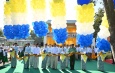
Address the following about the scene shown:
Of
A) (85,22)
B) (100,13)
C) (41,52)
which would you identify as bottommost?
(41,52)

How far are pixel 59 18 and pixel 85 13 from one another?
1.13 m

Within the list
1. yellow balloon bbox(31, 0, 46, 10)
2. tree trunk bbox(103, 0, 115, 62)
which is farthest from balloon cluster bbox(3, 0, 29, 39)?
tree trunk bbox(103, 0, 115, 62)

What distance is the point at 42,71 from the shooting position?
11352 millimetres

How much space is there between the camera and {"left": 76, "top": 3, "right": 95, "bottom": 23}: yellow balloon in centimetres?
930

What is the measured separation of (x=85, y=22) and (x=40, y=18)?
6.40 feet

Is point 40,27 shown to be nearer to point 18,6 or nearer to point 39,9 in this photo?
point 39,9

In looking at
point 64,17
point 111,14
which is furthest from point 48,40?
point 111,14

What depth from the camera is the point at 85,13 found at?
9375 millimetres

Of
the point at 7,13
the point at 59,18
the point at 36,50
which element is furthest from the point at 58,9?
the point at 36,50

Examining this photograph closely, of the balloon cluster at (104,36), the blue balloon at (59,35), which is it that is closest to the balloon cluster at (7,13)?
the blue balloon at (59,35)

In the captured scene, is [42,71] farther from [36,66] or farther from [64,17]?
[64,17]

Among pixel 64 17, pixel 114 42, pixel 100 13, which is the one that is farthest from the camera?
pixel 100 13

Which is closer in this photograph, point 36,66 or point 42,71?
point 42,71

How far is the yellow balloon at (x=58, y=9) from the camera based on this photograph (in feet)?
30.4
